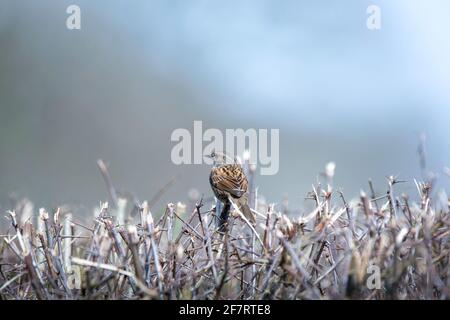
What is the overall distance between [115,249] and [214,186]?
65.7 inches

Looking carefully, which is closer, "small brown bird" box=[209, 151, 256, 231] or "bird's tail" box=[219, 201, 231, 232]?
"bird's tail" box=[219, 201, 231, 232]

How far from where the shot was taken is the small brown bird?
3506 millimetres

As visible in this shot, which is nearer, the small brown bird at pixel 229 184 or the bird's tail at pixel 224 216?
the bird's tail at pixel 224 216

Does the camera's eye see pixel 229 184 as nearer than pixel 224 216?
No

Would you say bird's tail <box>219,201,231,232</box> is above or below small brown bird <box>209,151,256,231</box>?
below

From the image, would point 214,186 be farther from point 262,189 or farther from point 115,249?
point 262,189

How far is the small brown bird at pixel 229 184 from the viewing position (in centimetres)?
351

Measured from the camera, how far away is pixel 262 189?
8070 mm

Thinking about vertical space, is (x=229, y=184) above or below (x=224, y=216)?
above

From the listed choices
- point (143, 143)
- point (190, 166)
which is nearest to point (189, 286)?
point (190, 166)

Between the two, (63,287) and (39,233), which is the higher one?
(39,233)

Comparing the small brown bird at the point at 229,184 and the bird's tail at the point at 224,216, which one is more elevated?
the small brown bird at the point at 229,184

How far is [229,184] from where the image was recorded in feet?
13.0
